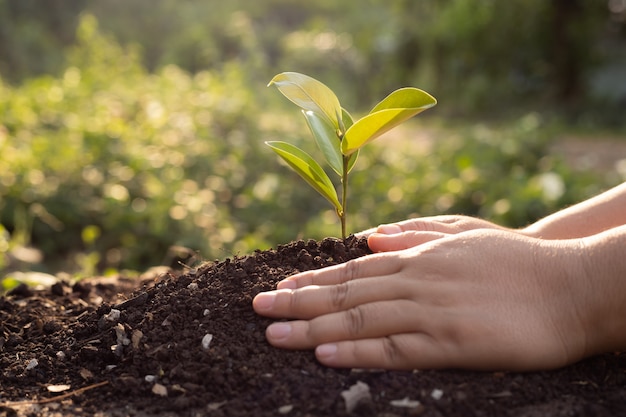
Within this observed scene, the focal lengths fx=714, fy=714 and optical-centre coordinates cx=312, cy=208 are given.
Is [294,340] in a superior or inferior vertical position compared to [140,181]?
inferior

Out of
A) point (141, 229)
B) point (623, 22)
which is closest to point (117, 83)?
point (141, 229)

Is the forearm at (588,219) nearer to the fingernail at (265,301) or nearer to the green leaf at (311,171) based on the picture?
the green leaf at (311,171)

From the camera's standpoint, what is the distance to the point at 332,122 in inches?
68.1

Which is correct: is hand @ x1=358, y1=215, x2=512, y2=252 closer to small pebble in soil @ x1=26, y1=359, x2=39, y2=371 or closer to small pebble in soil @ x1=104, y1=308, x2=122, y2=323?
small pebble in soil @ x1=104, y1=308, x2=122, y2=323

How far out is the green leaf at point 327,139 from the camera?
1.67 meters

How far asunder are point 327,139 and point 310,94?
11 cm

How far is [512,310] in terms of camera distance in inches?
53.6

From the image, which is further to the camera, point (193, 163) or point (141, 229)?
point (193, 163)

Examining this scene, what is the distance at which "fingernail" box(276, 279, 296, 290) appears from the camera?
4.95 ft

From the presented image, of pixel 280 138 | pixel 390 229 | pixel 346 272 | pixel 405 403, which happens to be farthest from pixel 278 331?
pixel 280 138

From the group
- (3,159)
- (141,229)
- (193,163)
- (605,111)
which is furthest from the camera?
(605,111)

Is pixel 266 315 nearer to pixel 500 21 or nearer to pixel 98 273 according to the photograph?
pixel 98 273

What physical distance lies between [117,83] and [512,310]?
293 inches

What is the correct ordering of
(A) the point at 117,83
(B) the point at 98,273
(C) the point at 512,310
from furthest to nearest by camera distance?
(A) the point at 117,83
(B) the point at 98,273
(C) the point at 512,310
